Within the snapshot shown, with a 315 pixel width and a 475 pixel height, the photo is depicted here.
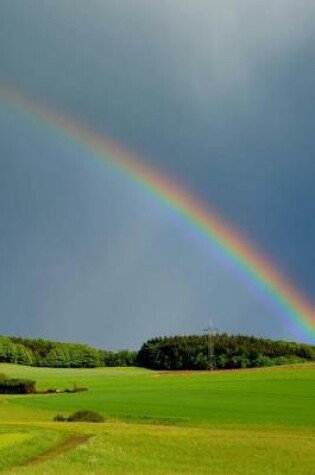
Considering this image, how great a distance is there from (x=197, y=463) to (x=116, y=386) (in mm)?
83536

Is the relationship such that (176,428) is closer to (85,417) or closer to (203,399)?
(85,417)

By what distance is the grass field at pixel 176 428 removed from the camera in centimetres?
3538

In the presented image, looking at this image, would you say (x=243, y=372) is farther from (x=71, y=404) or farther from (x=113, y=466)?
(x=113, y=466)

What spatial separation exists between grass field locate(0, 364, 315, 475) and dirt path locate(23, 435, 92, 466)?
163 millimetres

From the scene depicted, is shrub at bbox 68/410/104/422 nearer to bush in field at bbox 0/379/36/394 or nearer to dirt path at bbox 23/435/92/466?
dirt path at bbox 23/435/92/466

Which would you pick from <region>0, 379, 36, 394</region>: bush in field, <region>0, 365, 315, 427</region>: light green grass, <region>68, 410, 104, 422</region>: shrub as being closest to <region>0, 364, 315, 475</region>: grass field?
<region>0, 365, 315, 427</region>: light green grass

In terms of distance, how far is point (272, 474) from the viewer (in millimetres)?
32812

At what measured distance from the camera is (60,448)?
3975 cm

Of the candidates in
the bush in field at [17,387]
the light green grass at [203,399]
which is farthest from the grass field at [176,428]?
the bush in field at [17,387]

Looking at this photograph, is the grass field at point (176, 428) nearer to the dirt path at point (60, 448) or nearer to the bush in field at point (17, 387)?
the dirt path at point (60, 448)

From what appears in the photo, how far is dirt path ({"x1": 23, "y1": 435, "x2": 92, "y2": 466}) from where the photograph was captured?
36406mm

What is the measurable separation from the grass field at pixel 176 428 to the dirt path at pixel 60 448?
163mm

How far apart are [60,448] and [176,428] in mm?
14156

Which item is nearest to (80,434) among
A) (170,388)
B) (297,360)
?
(170,388)
